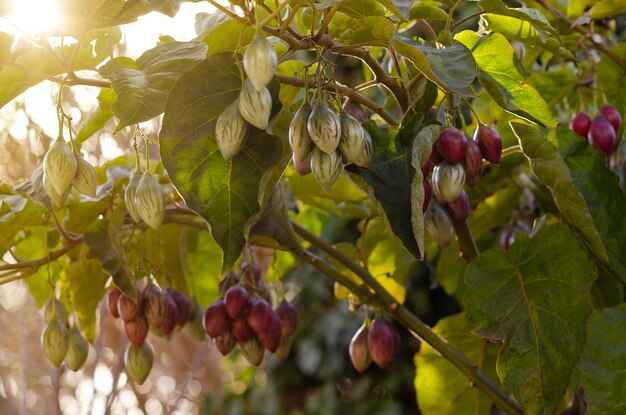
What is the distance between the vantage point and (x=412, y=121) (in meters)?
0.99

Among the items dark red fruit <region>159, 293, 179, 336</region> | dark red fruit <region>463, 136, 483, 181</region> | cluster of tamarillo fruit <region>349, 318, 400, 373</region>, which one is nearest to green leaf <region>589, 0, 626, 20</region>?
dark red fruit <region>463, 136, 483, 181</region>

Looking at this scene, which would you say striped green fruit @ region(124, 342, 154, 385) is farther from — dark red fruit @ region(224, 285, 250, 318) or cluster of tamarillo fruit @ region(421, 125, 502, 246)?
cluster of tamarillo fruit @ region(421, 125, 502, 246)

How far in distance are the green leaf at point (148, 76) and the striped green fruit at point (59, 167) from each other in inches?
5.0

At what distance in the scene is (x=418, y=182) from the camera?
2.84 ft

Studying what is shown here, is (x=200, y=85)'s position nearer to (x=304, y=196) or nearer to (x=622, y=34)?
(x=304, y=196)

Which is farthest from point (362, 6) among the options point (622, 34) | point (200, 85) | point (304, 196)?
point (622, 34)

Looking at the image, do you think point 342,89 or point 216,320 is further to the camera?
point 216,320

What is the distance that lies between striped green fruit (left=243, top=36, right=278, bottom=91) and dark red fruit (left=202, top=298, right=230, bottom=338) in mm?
531

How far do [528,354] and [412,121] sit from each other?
12.9 inches

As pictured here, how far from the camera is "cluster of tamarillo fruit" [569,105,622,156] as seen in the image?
1.37 meters

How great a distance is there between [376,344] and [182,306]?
315 millimetres

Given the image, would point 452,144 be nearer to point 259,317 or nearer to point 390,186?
point 390,186

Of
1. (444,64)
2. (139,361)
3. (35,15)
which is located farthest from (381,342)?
(35,15)

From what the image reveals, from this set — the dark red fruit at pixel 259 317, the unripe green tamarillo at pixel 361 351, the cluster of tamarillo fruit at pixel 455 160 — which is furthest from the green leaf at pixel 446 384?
the cluster of tamarillo fruit at pixel 455 160
